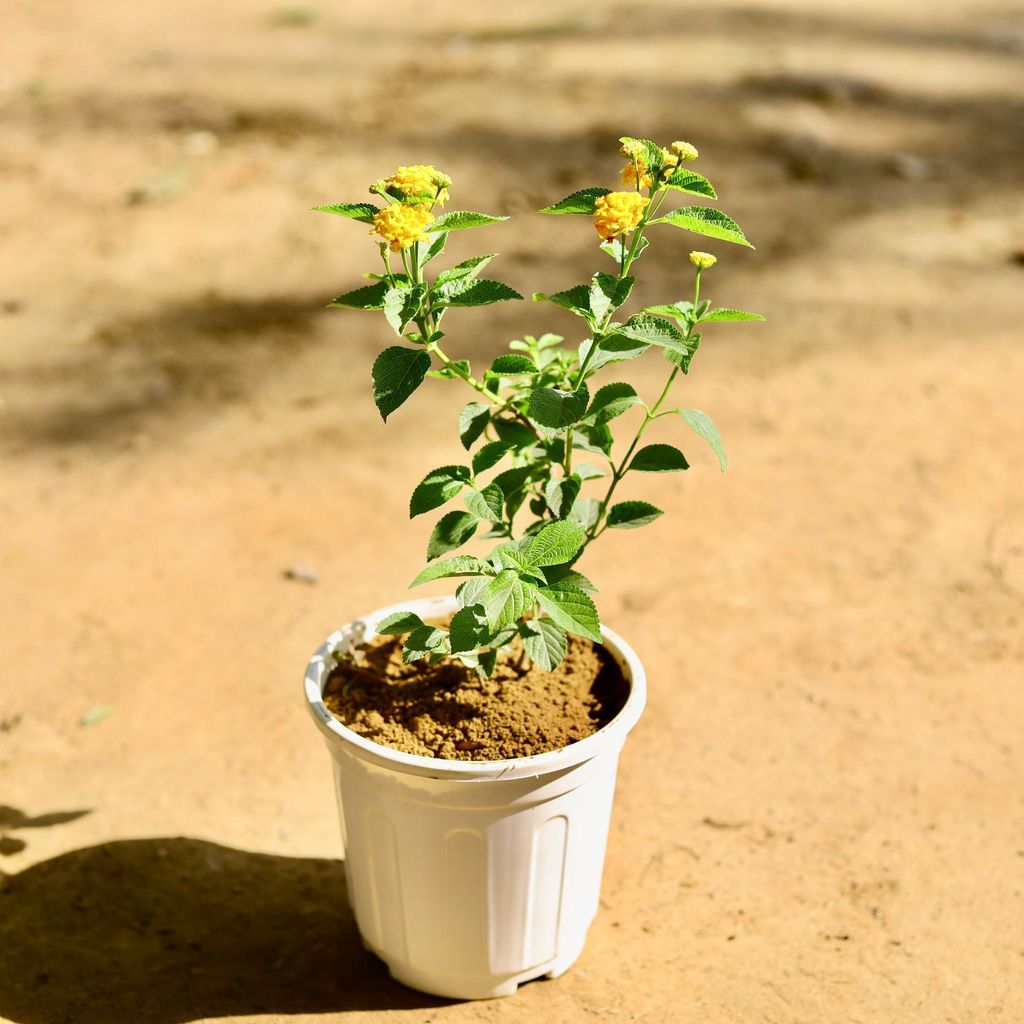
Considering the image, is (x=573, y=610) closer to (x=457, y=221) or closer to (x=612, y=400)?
(x=612, y=400)

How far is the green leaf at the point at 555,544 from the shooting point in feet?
5.84

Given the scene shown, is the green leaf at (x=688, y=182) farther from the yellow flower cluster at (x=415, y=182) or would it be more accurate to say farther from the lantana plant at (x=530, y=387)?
the yellow flower cluster at (x=415, y=182)

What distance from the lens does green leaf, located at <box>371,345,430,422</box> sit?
65.7 inches

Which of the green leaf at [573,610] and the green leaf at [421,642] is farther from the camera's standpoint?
the green leaf at [421,642]

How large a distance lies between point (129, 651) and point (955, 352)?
297cm

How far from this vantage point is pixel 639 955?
2160 mm

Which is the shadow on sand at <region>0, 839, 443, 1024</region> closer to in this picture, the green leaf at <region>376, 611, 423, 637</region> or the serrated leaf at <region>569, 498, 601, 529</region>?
the green leaf at <region>376, 611, 423, 637</region>

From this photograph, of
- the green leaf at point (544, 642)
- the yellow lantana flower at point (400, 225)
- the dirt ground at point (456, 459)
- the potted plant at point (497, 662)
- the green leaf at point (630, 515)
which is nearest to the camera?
the yellow lantana flower at point (400, 225)

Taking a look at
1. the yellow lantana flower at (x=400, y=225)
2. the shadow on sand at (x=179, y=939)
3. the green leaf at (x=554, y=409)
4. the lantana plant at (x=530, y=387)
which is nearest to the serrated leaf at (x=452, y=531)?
the lantana plant at (x=530, y=387)

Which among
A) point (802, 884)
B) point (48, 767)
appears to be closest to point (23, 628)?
point (48, 767)

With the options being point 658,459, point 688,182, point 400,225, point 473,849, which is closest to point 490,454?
point 658,459

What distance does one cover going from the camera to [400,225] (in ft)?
5.28

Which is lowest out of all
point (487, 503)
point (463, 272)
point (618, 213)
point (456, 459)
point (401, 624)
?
point (456, 459)

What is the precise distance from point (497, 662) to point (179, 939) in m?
0.78
